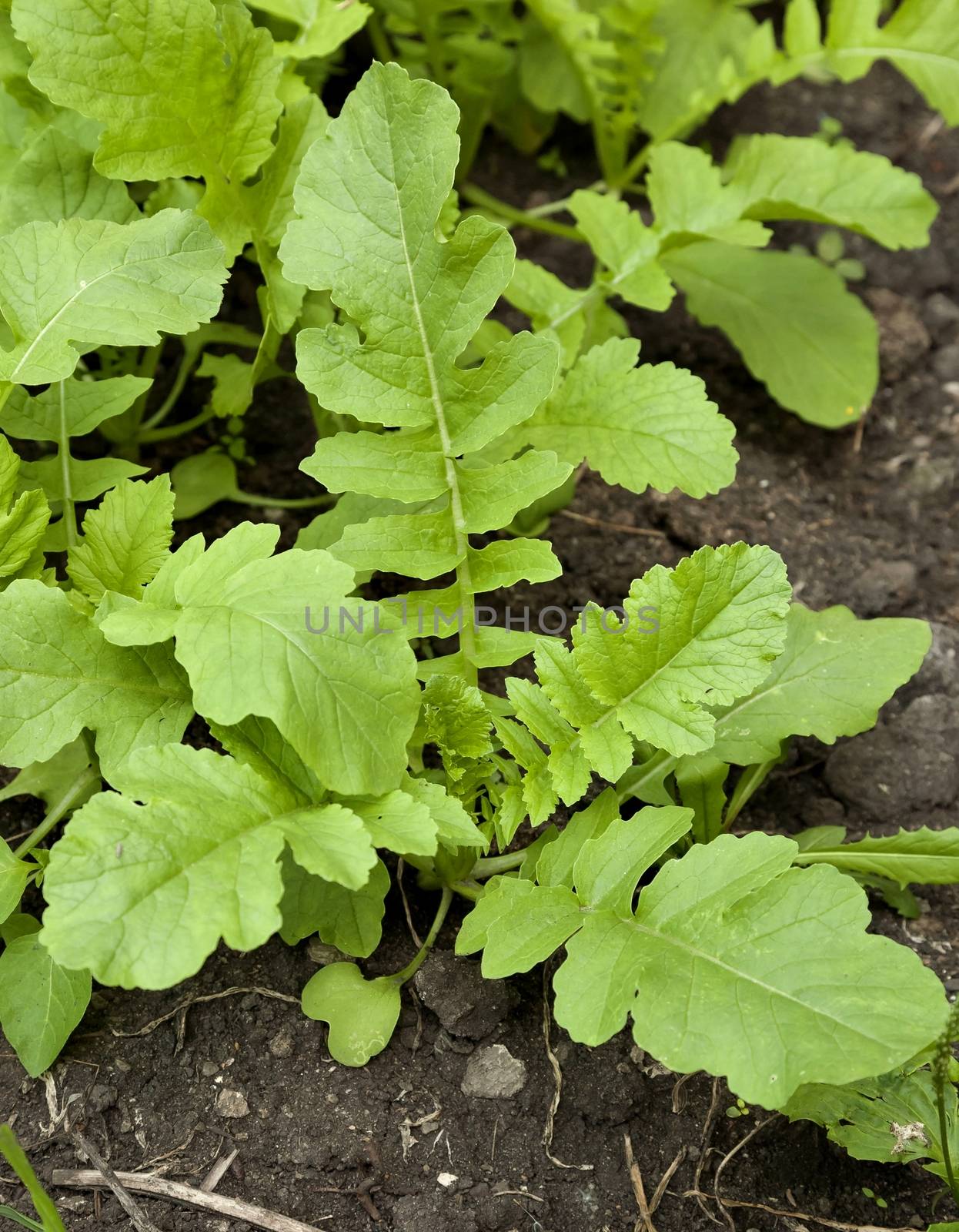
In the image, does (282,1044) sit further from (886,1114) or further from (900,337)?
(900,337)

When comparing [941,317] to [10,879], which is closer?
[10,879]

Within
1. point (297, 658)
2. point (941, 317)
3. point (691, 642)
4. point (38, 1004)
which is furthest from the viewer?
point (941, 317)

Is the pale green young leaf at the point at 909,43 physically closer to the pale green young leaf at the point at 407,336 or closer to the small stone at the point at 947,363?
the small stone at the point at 947,363

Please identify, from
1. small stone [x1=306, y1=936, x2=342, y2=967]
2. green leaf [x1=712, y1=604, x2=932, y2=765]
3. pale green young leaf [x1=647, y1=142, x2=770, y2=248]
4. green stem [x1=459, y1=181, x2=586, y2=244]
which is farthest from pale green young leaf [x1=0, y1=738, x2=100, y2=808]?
green stem [x1=459, y1=181, x2=586, y2=244]

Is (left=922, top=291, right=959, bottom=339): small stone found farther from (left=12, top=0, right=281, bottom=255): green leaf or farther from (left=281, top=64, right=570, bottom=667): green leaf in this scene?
(left=12, top=0, right=281, bottom=255): green leaf

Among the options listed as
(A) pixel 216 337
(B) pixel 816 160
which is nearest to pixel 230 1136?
(A) pixel 216 337

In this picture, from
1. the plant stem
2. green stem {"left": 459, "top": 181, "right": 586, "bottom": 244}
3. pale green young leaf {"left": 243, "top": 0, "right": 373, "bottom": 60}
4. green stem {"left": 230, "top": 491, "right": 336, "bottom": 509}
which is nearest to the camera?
the plant stem

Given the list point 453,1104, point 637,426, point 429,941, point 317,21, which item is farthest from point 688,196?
point 453,1104
